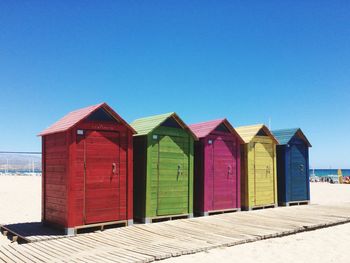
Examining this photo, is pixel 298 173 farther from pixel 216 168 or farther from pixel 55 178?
pixel 55 178

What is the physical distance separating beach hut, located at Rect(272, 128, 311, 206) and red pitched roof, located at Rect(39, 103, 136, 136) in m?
8.50

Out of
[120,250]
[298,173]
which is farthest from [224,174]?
[120,250]

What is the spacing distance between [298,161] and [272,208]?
2.83 m

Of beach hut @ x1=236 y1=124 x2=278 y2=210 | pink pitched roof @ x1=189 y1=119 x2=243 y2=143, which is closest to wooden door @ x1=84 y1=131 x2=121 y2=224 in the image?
pink pitched roof @ x1=189 y1=119 x2=243 y2=143

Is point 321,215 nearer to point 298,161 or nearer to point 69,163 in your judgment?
point 298,161

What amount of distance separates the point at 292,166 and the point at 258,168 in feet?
8.00

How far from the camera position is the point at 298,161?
1647 centimetres

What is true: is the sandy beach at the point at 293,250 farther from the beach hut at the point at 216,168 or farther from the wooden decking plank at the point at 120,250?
the beach hut at the point at 216,168

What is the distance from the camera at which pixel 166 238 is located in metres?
8.73

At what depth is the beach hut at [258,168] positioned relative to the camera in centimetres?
1419

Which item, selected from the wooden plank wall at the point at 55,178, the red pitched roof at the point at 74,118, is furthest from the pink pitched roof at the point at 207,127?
the wooden plank wall at the point at 55,178

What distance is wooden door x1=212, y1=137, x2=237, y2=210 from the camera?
12.9 meters

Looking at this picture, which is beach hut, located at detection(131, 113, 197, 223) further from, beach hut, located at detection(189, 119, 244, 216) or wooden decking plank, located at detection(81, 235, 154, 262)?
wooden decking plank, located at detection(81, 235, 154, 262)

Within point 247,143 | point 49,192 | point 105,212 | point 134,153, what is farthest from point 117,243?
point 247,143
